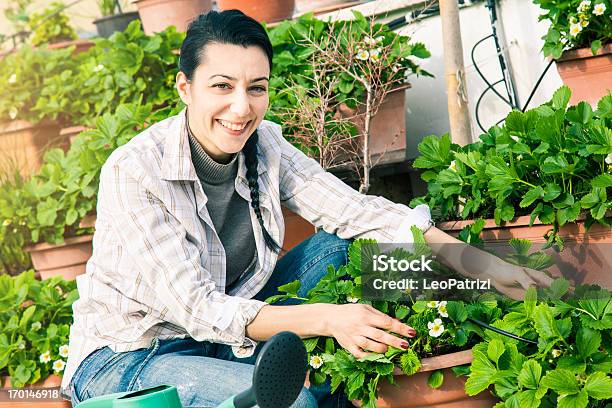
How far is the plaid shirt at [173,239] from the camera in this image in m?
2.22

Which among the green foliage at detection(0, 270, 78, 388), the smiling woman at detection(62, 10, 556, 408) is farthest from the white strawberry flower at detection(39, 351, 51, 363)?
the smiling woman at detection(62, 10, 556, 408)

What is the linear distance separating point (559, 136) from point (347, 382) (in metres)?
0.87

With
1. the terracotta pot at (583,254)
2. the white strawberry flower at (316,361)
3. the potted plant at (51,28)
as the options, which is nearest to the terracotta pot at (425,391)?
the white strawberry flower at (316,361)

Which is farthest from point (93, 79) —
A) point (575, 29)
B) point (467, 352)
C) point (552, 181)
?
point (467, 352)

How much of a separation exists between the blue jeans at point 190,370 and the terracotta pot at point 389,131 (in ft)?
3.51

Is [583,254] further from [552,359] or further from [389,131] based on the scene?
[389,131]

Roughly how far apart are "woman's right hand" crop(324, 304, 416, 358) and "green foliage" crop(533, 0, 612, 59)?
1378 mm

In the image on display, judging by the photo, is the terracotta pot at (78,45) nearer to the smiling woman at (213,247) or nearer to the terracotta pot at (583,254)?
the smiling woman at (213,247)

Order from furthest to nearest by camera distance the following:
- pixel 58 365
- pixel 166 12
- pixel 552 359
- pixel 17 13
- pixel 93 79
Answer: pixel 17 13 < pixel 166 12 < pixel 93 79 < pixel 58 365 < pixel 552 359

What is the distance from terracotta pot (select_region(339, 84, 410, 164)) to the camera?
140 inches

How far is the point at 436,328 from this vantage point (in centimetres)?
209

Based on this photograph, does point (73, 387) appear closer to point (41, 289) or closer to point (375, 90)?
point (41, 289)

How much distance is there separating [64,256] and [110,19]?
173 centimetres

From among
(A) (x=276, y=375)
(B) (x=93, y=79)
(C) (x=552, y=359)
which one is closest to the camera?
(A) (x=276, y=375)
